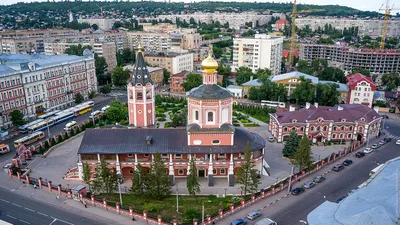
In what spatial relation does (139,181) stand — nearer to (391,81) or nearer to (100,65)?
(100,65)

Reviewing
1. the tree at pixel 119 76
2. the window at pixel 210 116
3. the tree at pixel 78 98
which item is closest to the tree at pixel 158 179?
the window at pixel 210 116

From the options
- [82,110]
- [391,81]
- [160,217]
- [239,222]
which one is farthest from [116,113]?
[391,81]

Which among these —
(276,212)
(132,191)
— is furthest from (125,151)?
(276,212)

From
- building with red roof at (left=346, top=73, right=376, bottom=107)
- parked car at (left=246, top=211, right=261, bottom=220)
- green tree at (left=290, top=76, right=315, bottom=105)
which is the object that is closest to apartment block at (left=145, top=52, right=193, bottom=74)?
green tree at (left=290, top=76, right=315, bottom=105)

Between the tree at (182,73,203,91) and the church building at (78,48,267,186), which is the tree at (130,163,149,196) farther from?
the tree at (182,73,203,91)

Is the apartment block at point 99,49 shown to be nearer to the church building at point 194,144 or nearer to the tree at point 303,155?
the church building at point 194,144

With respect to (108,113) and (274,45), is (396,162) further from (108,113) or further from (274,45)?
(274,45)
